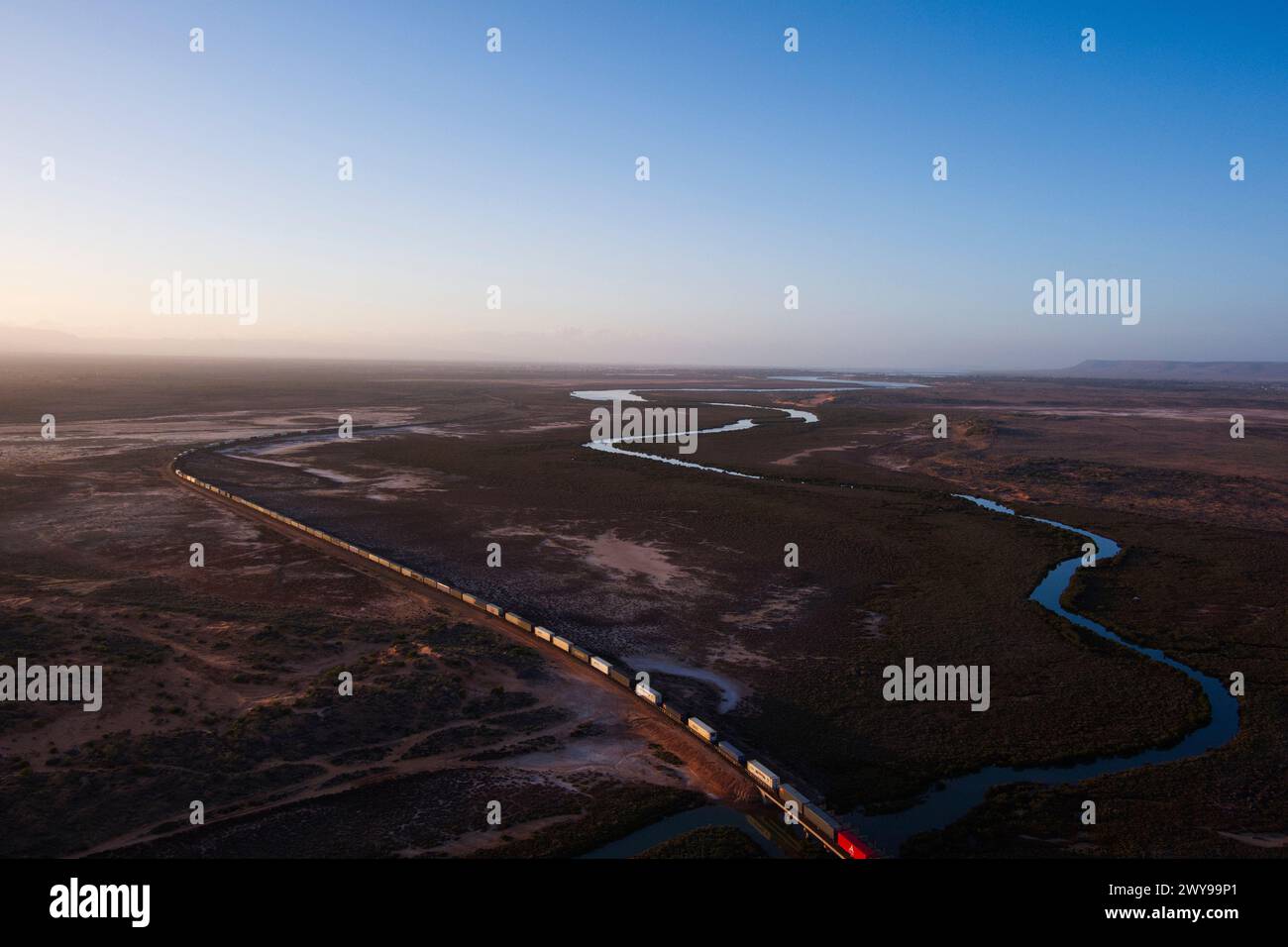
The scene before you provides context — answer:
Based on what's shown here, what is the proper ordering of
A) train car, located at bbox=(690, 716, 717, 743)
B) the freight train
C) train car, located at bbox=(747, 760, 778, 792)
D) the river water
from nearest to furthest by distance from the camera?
the freight train
the river water
train car, located at bbox=(747, 760, 778, 792)
train car, located at bbox=(690, 716, 717, 743)

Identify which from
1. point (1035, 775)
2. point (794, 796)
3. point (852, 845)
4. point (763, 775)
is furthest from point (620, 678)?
point (1035, 775)

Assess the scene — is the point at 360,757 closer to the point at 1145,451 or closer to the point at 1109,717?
the point at 1109,717

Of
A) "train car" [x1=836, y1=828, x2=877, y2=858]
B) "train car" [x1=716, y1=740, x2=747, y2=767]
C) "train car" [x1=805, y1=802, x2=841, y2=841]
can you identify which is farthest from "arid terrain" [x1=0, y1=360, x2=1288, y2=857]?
"train car" [x1=836, y1=828, x2=877, y2=858]

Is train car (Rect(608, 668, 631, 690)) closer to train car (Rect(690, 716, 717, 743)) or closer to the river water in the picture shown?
train car (Rect(690, 716, 717, 743))

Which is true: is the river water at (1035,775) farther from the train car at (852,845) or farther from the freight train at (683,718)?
the freight train at (683,718)

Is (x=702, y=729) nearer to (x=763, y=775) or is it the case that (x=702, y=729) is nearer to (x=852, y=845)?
(x=763, y=775)
